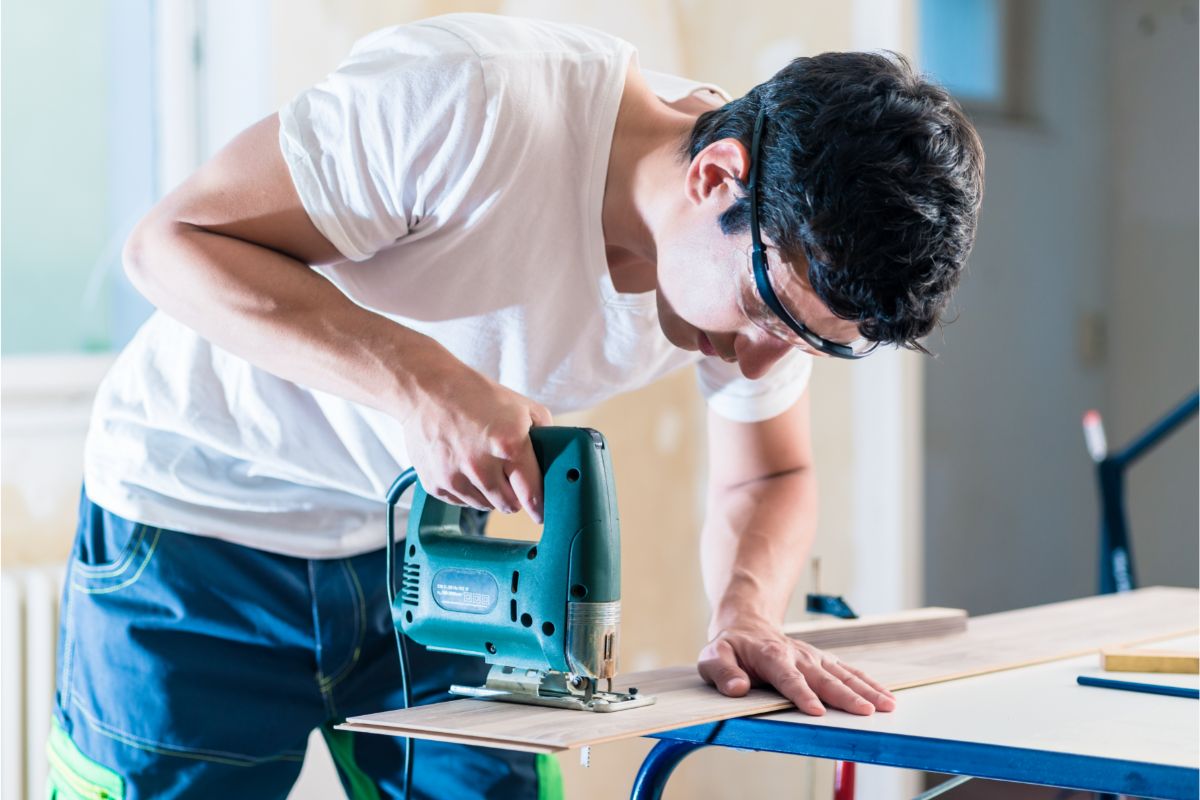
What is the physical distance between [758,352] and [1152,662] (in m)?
0.54

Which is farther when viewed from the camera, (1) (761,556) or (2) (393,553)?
(1) (761,556)

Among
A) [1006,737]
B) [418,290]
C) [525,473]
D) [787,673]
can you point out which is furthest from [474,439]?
[1006,737]

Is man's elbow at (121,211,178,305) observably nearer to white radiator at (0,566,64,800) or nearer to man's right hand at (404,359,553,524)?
man's right hand at (404,359,553,524)

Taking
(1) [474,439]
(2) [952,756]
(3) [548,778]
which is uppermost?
(1) [474,439]

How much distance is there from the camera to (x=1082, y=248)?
353 centimetres

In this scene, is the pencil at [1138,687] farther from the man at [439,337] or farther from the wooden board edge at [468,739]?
the wooden board edge at [468,739]

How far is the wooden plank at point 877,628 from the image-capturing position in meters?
1.37

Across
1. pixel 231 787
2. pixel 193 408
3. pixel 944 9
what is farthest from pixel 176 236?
pixel 944 9

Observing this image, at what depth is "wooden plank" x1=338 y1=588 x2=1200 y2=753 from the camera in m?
0.93

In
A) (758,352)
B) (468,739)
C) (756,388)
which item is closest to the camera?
(468,739)

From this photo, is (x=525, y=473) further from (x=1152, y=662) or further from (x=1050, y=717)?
(x=1152, y=662)

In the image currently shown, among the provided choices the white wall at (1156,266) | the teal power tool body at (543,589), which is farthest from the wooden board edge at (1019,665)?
the white wall at (1156,266)

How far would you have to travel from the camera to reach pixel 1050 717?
41.7 inches

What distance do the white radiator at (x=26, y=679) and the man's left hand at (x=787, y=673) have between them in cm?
120
